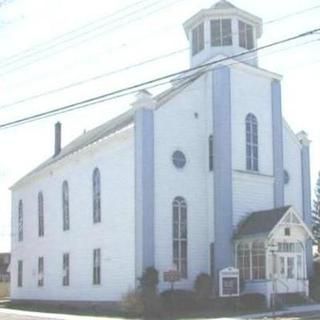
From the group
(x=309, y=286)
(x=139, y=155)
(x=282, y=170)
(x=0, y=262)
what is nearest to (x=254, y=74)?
(x=282, y=170)

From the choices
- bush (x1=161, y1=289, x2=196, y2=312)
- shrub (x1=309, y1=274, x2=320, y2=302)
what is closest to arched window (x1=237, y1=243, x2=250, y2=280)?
shrub (x1=309, y1=274, x2=320, y2=302)

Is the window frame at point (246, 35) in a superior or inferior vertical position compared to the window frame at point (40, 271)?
superior

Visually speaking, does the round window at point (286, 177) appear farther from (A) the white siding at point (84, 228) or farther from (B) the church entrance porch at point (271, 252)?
(A) the white siding at point (84, 228)

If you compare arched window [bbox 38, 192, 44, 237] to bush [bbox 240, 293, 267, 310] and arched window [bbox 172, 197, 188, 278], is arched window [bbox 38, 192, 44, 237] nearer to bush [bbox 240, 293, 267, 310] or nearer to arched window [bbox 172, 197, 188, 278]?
arched window [bbox 172, 197, 188, 278]

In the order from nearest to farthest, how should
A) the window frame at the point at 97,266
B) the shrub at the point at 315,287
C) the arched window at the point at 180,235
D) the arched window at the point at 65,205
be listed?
the arched window at the point at 180,235 → the shrub at the point at 315,287 → the window frame at the point at 97,266 → the arched window at the point at 65,205

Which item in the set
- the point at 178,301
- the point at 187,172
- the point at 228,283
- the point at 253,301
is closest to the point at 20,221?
the point at 187,172

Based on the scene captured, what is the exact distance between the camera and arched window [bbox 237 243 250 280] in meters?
39.7

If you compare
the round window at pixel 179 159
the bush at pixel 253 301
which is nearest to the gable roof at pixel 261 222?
the bush at pixel 253 301

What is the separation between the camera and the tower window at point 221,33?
143 ft

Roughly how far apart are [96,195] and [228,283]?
10413mm

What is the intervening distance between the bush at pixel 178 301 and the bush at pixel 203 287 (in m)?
0.80

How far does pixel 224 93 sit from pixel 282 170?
20.8 ft

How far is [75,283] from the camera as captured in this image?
4450 centimetres

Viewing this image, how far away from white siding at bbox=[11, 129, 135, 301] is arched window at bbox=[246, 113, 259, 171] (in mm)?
7211
